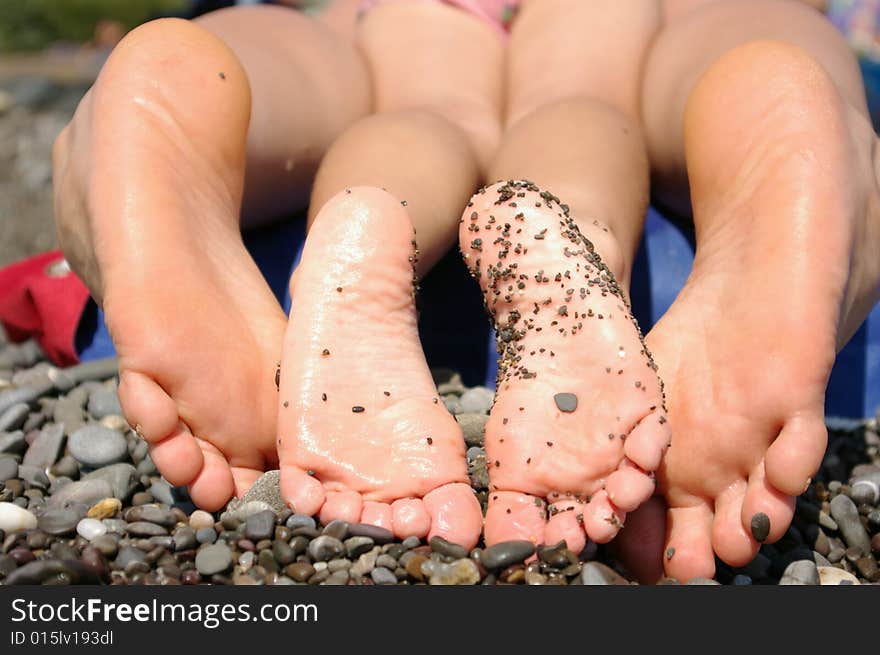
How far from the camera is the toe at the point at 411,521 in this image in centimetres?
135

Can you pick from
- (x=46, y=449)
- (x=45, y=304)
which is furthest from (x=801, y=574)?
(x=45, y=304)

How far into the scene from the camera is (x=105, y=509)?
1.57 m

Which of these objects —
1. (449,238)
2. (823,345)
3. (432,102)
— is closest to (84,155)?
(449,238)

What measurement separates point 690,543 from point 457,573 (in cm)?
35

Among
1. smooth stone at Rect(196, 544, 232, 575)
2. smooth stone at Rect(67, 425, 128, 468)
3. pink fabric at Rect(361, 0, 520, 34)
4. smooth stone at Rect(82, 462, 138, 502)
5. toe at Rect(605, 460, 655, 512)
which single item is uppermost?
pink fabric at Rect(361, 0, 520, 34)

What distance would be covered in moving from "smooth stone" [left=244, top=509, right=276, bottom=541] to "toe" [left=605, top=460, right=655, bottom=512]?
1.46ft

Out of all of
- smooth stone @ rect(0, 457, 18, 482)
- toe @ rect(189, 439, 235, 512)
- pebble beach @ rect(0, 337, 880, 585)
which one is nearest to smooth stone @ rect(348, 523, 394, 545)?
pebble beach @ rect(0, 337, 880, 585)

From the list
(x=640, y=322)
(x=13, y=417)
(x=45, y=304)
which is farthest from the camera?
(x=45, y=304)

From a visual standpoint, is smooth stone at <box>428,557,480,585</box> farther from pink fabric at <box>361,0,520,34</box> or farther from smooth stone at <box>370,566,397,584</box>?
pink fabric at <box>361,0,520,34</box>

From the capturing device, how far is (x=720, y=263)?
5.22 feet

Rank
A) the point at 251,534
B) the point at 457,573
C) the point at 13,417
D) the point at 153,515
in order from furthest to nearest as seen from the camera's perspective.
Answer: the point at 13,417 → the point at 153,515 → the point at 251,534 → the point at 457,573

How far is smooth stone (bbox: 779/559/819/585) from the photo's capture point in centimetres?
146

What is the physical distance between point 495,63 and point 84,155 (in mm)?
979

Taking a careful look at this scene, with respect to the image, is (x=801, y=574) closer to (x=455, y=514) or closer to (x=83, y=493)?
(x=455, y=514)
